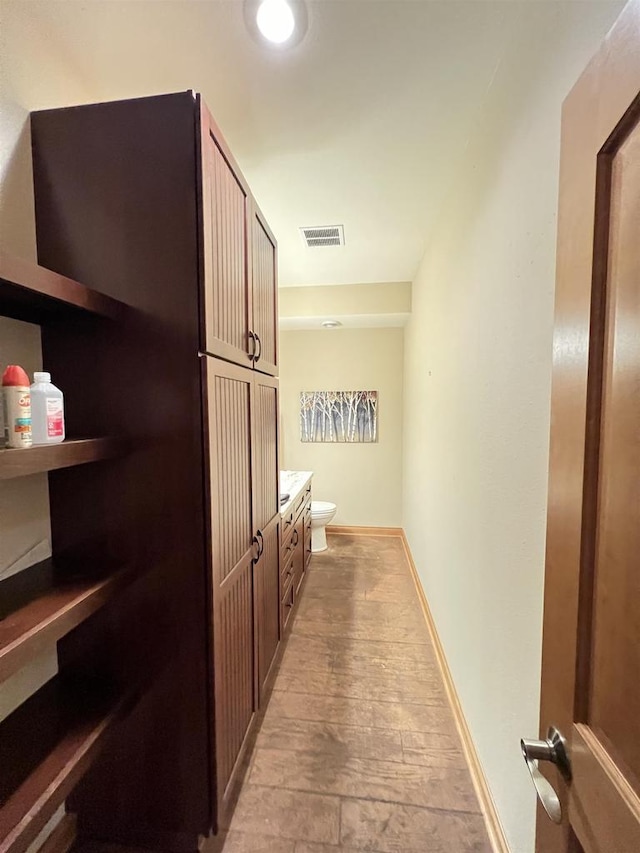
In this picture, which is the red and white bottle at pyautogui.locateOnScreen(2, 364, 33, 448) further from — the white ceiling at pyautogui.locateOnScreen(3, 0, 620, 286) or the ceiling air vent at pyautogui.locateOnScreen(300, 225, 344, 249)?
the ceiling air vent at pyautogui.locateOnScreen(300, 225, 344, 249)

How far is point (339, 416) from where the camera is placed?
13.8 ft

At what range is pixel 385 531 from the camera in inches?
164

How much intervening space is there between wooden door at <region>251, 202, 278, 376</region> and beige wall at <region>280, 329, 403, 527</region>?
224 centimetres

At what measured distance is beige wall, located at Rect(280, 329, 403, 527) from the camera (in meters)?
4.11

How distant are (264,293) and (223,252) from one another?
55 centimetres

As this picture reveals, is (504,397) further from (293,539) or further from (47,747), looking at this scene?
(293,539)

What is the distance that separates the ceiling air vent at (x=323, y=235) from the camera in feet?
8.18

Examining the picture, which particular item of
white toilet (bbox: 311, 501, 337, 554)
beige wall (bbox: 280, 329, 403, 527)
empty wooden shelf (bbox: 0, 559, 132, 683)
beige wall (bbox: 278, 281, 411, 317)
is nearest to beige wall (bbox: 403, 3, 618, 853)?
empty wooden shelf (bbox: 0, 559, 132, 683)

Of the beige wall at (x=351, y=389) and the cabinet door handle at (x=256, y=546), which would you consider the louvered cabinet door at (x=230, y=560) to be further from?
the beige wall at (x=351, y=389)

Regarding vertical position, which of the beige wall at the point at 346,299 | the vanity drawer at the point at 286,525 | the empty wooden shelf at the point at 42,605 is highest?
the beige wall at the point at 346,299

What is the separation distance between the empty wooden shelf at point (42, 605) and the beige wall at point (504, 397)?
1.17 metres

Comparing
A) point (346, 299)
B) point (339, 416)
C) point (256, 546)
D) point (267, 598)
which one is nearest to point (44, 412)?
point (256, 546)

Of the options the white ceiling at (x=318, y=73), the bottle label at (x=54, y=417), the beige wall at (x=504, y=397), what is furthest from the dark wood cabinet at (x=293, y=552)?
the white ceiling at (x=318, y=73)

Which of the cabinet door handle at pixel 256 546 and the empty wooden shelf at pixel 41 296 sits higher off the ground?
the empty wooden shelf at pixel 41 296
